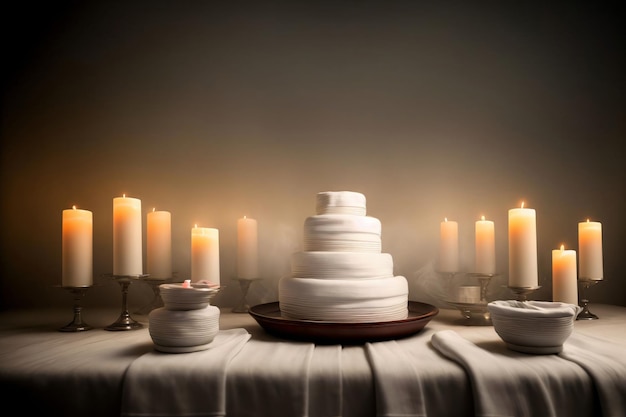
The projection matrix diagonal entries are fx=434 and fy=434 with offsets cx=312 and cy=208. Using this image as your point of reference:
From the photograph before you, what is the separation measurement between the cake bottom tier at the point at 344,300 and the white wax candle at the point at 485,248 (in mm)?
563

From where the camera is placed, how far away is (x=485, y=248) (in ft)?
5.30

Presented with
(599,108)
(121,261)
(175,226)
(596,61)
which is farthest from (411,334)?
(596,61)

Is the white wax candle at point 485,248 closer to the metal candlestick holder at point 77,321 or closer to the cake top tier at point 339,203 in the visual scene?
the cake top tier at point 339,203

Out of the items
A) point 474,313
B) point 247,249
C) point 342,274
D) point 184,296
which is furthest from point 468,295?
point 184,296

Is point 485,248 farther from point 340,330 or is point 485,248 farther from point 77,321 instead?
point 77,321

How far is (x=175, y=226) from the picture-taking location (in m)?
1.85

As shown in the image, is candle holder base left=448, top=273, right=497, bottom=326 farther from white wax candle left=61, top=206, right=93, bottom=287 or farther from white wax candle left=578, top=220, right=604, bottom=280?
white wax candle left=61, top=206, right=93, bottom=287

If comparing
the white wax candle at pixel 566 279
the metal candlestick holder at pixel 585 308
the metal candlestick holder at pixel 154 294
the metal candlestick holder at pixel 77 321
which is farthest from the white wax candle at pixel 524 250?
the metal candlestick holder at pixel 77 321

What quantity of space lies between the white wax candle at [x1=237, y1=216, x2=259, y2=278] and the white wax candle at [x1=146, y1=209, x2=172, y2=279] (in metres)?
0.27

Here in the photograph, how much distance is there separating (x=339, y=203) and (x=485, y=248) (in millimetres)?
652

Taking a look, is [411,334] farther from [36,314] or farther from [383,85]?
[36,314]

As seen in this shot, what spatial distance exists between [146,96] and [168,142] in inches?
8.9

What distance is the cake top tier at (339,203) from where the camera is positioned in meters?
1.33

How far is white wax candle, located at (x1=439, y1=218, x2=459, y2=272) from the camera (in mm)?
1708
